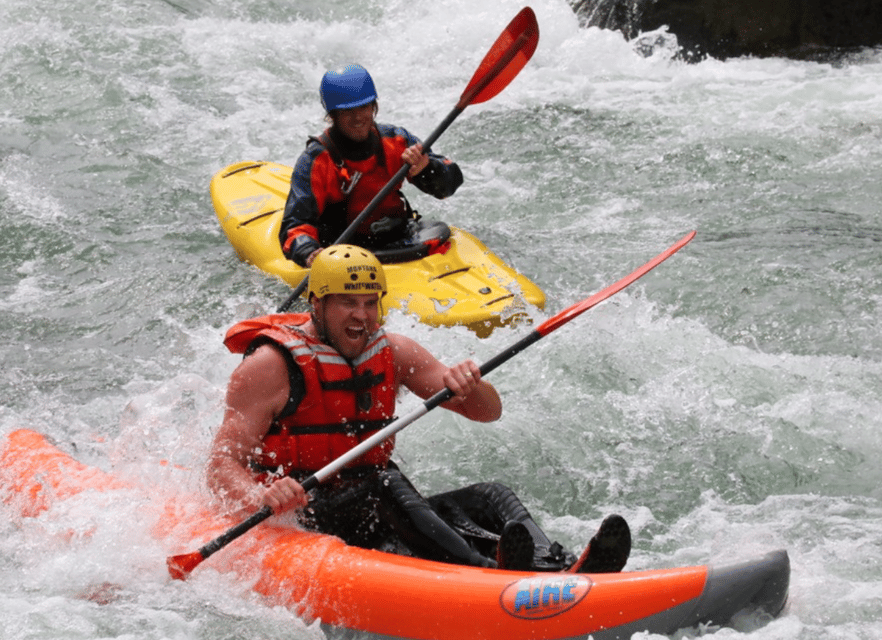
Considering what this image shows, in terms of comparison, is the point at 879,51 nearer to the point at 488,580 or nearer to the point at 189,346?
the point at 189,346

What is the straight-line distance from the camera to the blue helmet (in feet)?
18.7

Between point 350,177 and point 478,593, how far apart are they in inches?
122

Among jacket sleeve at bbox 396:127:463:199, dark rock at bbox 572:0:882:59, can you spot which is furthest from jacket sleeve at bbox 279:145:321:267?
dark rock at bbox 572:0:882:59

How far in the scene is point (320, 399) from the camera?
379 cm

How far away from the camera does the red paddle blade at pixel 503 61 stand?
6309mm

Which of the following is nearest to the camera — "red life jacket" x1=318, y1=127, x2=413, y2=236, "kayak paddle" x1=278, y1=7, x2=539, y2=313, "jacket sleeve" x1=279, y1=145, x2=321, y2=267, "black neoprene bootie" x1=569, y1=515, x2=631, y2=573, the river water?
"black neoprene bootie" x1=569, y1=515, x2=631, y2=573

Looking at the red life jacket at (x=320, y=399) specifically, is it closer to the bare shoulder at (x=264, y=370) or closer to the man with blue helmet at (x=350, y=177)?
the bare shoulder at (x=264, y=370)

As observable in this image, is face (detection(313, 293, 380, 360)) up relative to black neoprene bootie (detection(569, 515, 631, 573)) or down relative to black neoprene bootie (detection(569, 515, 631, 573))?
up

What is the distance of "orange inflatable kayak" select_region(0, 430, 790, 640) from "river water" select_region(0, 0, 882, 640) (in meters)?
0.09

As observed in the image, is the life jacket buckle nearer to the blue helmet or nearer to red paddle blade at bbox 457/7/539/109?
the blue helmet

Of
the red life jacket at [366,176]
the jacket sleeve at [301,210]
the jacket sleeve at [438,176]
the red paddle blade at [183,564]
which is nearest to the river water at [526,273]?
the red paddle blade at [183,564]

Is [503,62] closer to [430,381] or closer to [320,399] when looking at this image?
[430,381]

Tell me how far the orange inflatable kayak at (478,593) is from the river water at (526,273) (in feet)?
0.28

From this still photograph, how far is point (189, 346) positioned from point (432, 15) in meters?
6.46
